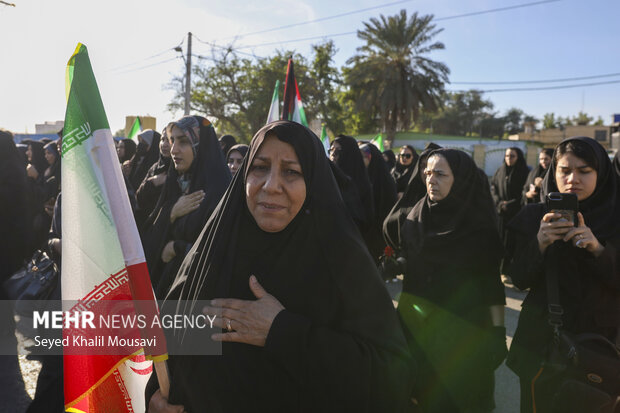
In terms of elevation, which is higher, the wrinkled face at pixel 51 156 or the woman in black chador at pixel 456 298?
the wrinkled face at pixel 51 156

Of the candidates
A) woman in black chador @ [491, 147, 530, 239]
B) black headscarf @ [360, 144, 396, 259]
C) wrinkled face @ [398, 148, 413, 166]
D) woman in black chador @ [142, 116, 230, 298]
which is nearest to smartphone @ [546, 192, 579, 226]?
woman in black chador @ [142, 116, 230, 298]

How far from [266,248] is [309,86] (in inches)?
1277

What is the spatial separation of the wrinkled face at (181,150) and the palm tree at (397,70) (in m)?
24.7

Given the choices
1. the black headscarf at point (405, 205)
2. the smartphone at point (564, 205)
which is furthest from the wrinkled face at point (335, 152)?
the smartphone at point (564, 205)

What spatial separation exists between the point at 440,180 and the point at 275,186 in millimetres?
1667

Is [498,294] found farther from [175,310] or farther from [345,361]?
[175,310]

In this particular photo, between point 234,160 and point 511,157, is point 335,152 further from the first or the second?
point 511,157

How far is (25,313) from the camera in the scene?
147 inches

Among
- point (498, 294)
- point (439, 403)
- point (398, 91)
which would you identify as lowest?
point (439, 403)

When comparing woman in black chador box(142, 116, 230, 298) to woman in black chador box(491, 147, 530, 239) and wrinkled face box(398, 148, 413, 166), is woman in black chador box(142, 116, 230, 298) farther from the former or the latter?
woman in black chador box(491, 147, 530, 239)

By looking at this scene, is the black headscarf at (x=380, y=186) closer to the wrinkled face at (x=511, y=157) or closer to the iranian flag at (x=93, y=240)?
the wrinkled face at (x=511, y=157)

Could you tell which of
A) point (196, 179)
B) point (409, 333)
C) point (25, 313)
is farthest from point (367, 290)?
point (25, 313)

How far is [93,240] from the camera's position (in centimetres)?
151

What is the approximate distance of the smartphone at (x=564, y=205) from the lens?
192 centimetres
